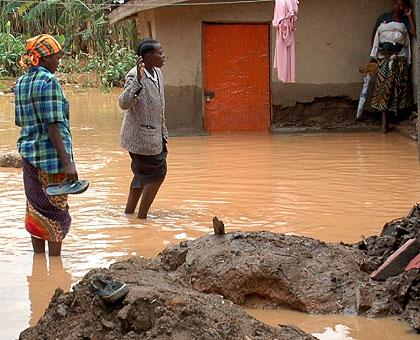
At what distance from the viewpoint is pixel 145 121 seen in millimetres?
7457

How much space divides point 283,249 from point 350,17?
9217mm

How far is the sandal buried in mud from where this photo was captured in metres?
3.81

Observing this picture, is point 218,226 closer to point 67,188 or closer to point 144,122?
point 67,188

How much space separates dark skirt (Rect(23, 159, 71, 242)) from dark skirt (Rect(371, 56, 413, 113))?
8.14 metres

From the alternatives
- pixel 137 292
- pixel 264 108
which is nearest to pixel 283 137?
pixel 264 108

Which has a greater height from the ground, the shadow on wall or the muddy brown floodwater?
the shadow on wall

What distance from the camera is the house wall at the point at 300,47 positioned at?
45.4ft

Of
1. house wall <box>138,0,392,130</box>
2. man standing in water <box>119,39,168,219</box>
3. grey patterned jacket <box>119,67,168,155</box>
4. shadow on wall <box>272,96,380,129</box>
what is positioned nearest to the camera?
man standing in water <box>119,39,168,219</box>

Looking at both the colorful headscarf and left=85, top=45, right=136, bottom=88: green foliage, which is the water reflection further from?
left=85, top=45, right=136, bottom=88: green foliage

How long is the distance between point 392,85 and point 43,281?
8714mm

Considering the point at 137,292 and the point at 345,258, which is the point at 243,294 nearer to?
the point at 345,258

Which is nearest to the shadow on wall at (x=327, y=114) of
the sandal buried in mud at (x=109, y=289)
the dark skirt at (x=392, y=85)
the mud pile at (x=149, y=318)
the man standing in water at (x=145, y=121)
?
the dark skirt at (x=392, y=85)

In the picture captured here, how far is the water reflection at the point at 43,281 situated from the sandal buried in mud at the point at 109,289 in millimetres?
1114

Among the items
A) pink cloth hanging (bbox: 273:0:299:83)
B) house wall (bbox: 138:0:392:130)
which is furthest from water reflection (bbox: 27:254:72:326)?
house wall (bbox: 138:0:392:130)
